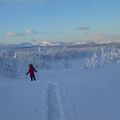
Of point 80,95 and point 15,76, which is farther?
point 15,76

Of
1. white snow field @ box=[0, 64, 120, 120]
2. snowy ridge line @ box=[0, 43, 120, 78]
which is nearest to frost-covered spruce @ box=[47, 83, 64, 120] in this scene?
white snow field @ box=[0, 64, 120, 120]

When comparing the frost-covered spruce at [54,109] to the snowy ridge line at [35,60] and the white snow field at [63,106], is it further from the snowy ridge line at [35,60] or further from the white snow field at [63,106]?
the snowy ridge line at [35,60]

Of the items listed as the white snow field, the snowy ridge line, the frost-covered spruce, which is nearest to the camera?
the frost-covered spruce

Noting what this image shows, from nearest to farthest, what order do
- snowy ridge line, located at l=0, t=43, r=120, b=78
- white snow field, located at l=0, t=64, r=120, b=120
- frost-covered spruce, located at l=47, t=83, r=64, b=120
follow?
frost-covered spruce, located at l=47, t=83, r=64, b=120
white snow field, located at l=0, t=64, r=120, b=120
snowy ridge line, located at l=0, t=43, r=120, b=78

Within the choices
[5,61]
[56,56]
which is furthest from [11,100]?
[56,56]

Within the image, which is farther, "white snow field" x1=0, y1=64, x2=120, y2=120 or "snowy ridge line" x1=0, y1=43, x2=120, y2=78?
"snowy ridge line" x1=0, y1=43, x2=120, y2=78

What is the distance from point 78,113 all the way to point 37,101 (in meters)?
4.07

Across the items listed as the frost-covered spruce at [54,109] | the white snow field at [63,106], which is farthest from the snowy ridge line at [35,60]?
the frost-covered spruce at [54,109]

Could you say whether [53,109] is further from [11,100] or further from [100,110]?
[11,100]

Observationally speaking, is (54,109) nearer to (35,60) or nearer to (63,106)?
(63,106)

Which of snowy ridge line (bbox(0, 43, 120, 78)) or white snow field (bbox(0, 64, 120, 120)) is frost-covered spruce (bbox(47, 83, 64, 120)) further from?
snowy ridge line (bbox(0, 43, 120, 78))

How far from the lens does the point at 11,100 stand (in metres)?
18.1

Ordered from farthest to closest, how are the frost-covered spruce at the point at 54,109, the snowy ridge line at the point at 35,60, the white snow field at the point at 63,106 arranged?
the snowy ridge line at the point at 35,60
the white snow field at the point at 63,106
the frost-covered spruce at the point at 54,109

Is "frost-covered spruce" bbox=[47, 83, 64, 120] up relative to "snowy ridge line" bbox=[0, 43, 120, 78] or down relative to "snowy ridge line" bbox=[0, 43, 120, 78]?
up
